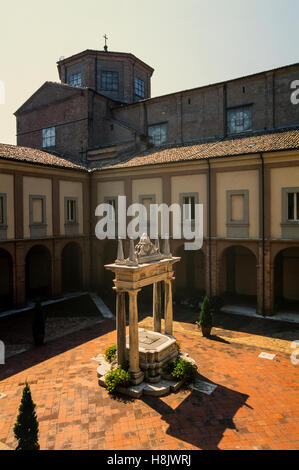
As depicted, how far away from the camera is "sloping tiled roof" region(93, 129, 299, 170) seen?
18.9 meters

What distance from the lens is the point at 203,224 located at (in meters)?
20.7

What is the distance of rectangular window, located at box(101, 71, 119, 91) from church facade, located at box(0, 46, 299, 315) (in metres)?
0.10

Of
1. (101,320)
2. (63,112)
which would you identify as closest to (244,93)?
(63,112)

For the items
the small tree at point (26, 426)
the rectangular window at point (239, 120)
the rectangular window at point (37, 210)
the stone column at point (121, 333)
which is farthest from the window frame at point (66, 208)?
the small tree at point (26, 426)

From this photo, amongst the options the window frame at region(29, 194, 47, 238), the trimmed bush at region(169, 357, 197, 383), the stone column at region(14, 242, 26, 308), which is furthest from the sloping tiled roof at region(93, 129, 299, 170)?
the trimmed bush at region(169, 357, 197, 383)

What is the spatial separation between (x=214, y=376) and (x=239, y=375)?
0.92 metres

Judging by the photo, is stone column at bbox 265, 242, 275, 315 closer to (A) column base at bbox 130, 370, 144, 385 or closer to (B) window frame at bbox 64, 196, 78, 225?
(A) column base at bbox 130, 370, 144, 385

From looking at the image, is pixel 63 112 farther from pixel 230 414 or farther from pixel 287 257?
pixel 230 414

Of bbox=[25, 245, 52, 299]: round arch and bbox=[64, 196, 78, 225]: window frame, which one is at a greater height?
bbox=[64, 196, 78, 225]: window frame

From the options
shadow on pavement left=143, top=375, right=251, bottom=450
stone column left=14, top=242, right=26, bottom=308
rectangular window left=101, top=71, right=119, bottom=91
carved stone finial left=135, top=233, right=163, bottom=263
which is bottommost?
shadow on pavement left=143, top=375, right=251, bottom=450

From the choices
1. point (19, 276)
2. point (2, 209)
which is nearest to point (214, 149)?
point (2, 209)

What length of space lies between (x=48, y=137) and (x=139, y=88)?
10.8 m

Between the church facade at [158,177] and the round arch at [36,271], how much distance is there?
0.31 feet

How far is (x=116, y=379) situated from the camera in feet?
35.2
